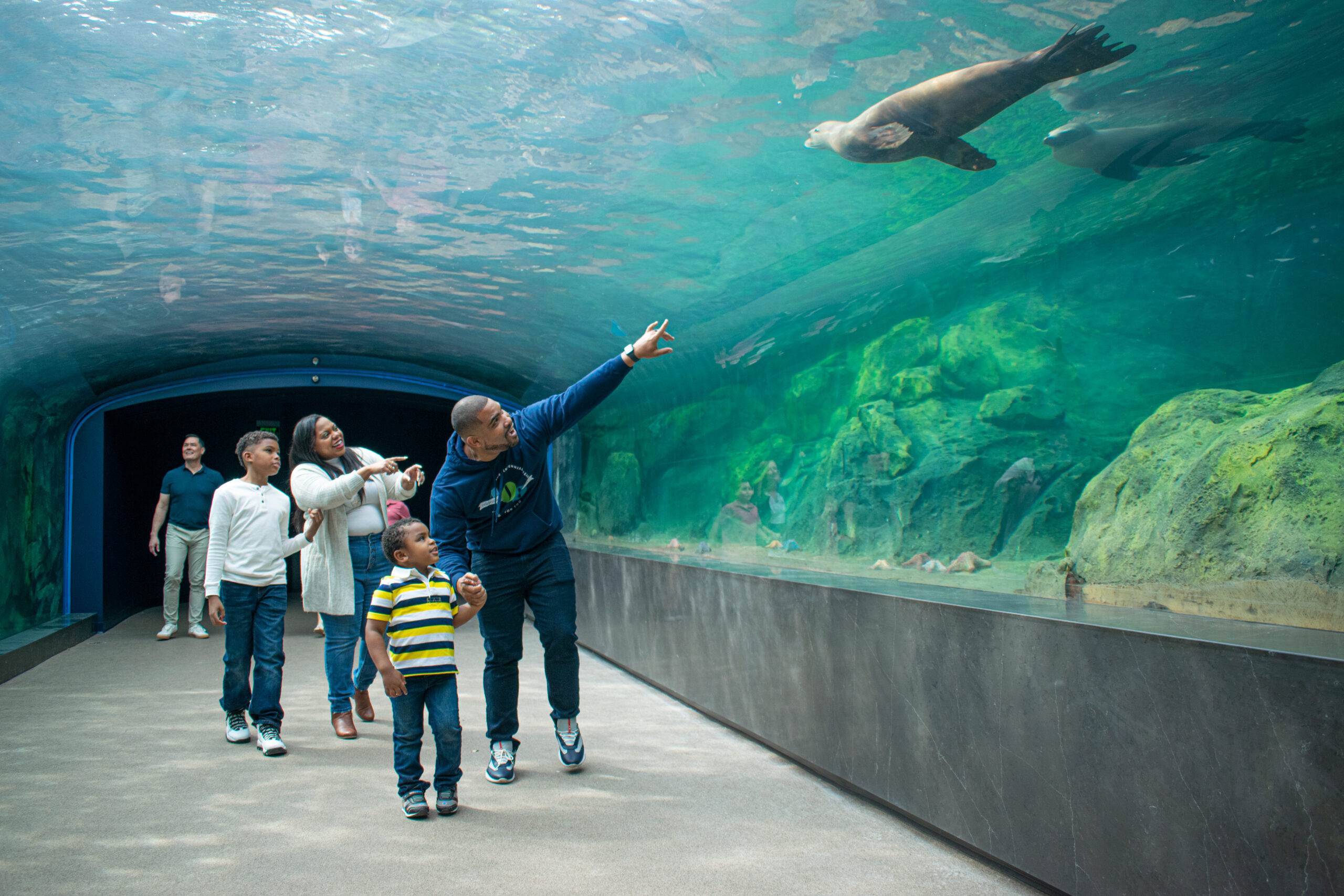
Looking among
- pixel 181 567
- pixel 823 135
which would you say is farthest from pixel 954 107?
pixel 181 567

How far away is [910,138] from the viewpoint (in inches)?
136

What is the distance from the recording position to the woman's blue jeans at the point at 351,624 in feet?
12.8

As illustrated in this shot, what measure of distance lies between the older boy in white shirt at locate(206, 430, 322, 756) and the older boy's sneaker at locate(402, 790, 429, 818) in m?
1.13

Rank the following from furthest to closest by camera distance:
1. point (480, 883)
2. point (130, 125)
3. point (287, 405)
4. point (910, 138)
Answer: point (287, 405), point (130, 125), point (910, 138), point (480, 883)

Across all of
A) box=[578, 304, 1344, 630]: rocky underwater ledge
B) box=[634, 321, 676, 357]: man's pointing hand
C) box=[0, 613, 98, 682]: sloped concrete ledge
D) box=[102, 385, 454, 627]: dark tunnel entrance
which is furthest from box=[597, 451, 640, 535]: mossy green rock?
box=[634, 321, 676, 357]: man's pointing hand

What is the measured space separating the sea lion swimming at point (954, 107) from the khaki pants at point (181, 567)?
6.78 metres

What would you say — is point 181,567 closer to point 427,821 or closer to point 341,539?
point 341,539

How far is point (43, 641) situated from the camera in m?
6.29

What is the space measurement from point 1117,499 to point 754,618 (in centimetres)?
169

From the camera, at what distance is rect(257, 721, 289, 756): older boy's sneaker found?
3596mm

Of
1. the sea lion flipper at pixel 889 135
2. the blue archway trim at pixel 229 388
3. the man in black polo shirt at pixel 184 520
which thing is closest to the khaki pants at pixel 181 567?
the man in black polo shirt at pixel 184 520

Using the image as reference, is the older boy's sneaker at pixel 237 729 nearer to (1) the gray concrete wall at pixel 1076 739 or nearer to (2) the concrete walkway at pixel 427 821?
(2) the concrete walkway at pixel 427 821

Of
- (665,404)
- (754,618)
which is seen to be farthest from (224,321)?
(754,618)

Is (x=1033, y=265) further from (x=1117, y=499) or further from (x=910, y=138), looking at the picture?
(x=1117, y=499)
